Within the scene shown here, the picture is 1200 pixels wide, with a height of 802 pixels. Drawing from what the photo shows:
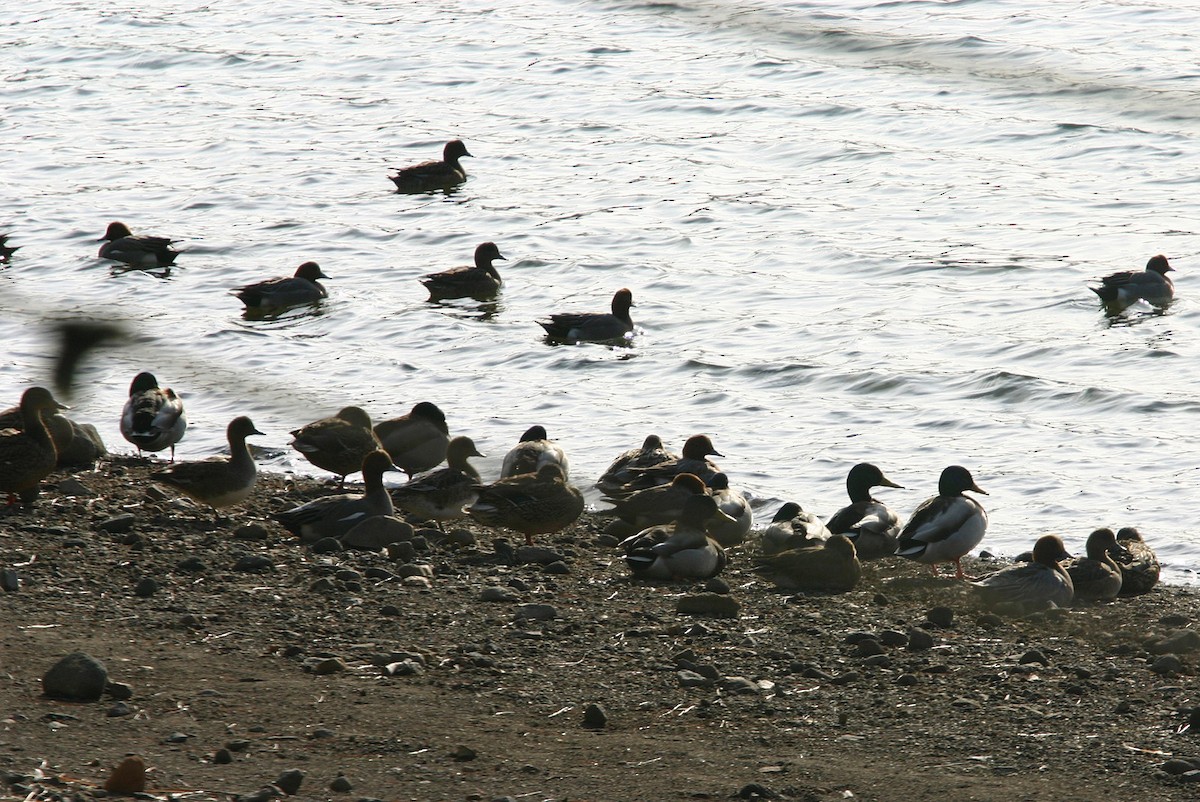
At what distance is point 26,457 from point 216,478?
49.3 inches

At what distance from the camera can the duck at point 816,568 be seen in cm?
988

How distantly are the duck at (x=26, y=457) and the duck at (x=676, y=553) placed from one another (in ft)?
13.2

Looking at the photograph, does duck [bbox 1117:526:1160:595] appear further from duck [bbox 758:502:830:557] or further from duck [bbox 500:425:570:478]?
duck [bbox 500:425:570:478]

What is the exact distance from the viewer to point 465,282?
19.2 metres

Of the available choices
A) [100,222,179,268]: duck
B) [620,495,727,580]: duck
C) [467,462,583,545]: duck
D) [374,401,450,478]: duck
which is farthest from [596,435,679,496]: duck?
[100,222,179,268]: duck

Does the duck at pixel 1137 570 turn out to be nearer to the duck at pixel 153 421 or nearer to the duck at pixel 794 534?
the duck at pixel 794 534

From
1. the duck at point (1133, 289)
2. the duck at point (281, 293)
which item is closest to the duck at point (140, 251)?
the duck at point (281, 293)

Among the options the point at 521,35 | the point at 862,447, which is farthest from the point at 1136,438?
the point at 521,35

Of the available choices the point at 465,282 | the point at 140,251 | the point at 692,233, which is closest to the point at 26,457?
Answer: the point at 465,282

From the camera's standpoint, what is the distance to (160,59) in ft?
119

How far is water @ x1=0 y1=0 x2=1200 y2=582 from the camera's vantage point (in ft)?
42.4

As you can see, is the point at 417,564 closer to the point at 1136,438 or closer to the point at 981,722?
the point at 981,722

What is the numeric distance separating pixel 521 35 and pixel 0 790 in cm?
3163

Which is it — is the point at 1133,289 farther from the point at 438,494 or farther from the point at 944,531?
the point at 438,494
